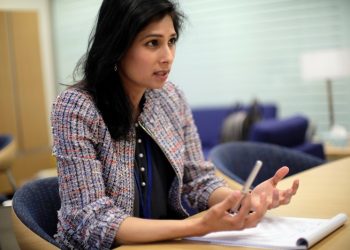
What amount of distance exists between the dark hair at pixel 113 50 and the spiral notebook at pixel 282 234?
50cm

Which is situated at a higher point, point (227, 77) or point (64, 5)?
point (64, 5)

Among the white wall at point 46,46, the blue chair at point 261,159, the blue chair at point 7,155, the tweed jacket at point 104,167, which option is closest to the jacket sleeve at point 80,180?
the tweed jacket at point 104,167

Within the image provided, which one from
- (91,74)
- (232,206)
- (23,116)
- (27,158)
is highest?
(91,74)

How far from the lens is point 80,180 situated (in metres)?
1.52

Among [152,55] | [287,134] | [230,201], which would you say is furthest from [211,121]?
[230,201]

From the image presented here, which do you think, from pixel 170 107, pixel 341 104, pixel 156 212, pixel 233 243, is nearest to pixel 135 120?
pixel 170 107

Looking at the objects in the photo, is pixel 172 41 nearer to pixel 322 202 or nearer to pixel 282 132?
pixel 322 202

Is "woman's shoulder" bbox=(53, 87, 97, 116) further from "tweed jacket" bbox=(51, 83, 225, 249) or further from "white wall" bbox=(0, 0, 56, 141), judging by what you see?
"white wall" bbox=(0, 0, 56, 141)

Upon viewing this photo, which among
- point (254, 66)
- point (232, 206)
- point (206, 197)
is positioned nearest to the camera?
point (232, 206)

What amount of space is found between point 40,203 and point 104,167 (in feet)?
1.07

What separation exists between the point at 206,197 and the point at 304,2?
428cm

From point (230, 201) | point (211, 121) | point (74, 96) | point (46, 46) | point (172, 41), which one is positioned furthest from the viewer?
point (46, 46)

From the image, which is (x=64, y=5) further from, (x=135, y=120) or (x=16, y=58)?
(x=135, y=120)

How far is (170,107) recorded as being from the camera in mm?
1921
